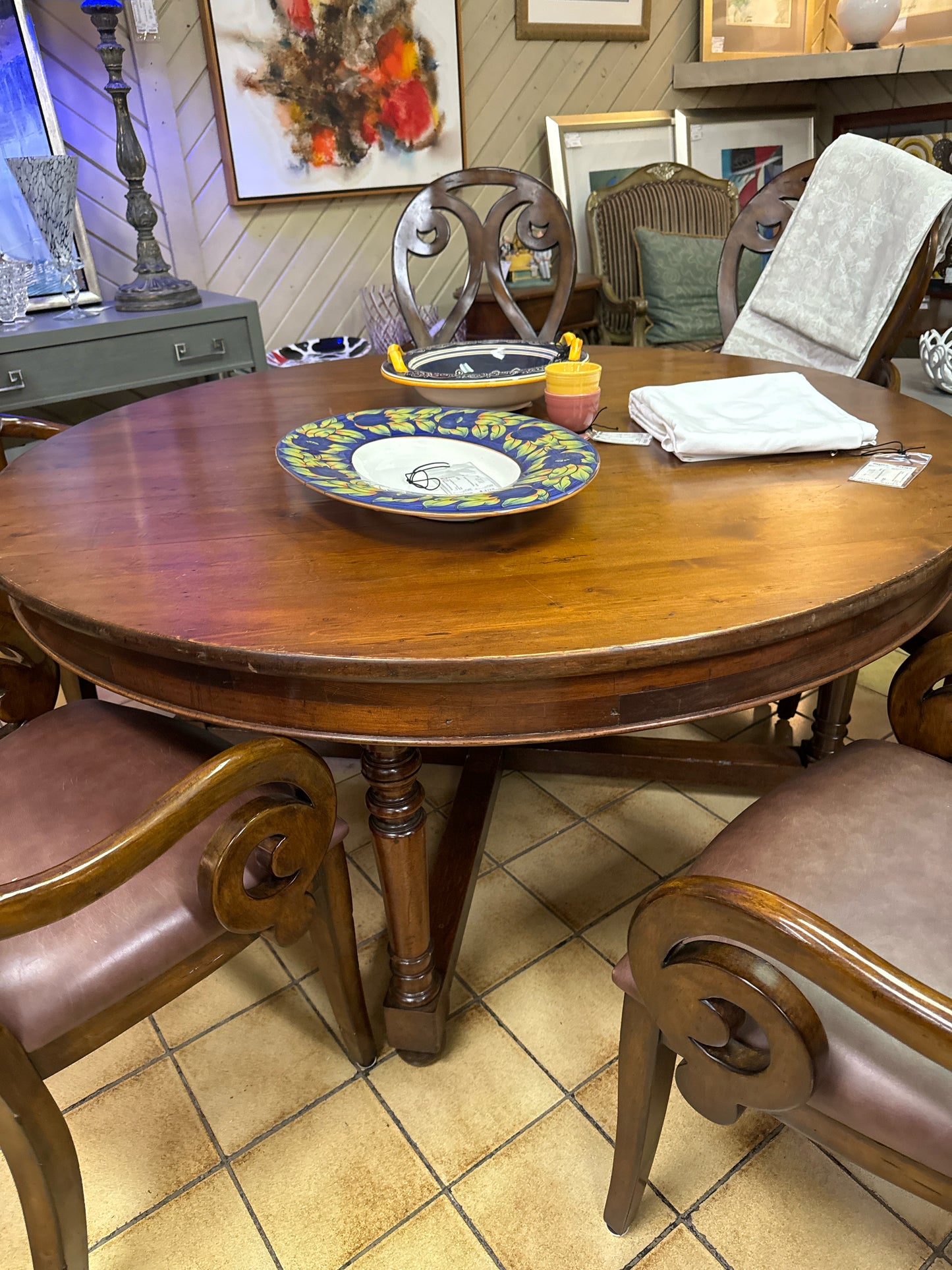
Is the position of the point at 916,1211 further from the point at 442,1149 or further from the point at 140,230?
the point at 140,230

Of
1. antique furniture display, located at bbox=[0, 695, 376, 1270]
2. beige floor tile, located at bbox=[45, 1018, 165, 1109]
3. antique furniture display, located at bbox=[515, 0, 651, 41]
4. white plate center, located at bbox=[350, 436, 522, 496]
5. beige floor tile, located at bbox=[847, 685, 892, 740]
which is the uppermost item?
antique furniture display, located at bbox=[515, 0, 651, 41]

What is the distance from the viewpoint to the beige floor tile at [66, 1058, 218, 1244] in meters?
1.15

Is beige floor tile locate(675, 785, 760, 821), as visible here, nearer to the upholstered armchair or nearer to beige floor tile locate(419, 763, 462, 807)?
beige floor tile locate(419, 763, 462, 807)

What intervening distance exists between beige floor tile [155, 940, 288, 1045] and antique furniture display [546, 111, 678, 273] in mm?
2977

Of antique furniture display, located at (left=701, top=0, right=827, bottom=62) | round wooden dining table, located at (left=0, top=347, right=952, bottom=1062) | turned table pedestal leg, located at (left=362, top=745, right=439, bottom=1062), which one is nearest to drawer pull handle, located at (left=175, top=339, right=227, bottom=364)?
round wooden dining table, located at (left=0, top=347, right=952, bottom=1062)

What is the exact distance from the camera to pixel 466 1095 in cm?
127

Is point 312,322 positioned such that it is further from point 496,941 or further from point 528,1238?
point 528,1238

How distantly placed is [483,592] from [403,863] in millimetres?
396

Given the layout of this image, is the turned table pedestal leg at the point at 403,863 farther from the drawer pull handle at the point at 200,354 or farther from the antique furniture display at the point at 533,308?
the antique furniture display at the point at 533,308

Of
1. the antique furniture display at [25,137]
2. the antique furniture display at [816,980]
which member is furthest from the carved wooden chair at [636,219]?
the antique furniture display at [816,980]

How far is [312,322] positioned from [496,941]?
251cm

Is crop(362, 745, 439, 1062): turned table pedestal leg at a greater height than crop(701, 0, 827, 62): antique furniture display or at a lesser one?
lesser

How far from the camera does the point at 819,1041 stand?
69cm

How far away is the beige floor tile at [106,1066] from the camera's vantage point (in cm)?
131
